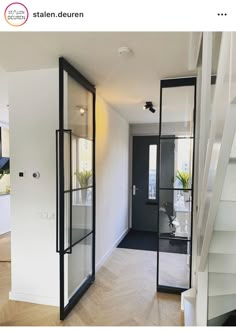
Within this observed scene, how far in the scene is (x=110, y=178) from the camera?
425 cm

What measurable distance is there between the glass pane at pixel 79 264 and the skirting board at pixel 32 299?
0.72 feet

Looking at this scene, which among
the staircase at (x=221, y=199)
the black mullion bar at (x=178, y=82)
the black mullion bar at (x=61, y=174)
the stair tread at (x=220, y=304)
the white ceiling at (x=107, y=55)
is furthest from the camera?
the black mullion bar at (x=178, y=82)

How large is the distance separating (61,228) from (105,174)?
1706mm

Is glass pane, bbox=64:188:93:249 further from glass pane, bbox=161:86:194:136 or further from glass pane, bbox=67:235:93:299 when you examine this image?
glass pane, bbox=161:86:194:136

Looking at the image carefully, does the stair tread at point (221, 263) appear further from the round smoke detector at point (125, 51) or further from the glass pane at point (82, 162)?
the round smoke detector at point (125, 51)

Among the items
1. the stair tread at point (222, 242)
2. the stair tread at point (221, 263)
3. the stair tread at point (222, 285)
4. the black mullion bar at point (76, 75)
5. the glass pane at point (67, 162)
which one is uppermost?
the black mullion bar at point (76, 75)

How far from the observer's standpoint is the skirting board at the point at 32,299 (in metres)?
2.68

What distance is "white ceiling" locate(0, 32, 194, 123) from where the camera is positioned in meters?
1.92

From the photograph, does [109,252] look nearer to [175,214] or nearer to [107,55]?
[175,214]

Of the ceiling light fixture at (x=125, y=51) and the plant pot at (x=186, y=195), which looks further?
the plant pot at (x=186, y=195)

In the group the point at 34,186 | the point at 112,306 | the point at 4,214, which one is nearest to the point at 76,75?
the point at 34,186

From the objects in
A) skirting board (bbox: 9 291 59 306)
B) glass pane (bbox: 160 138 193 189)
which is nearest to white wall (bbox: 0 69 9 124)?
glass pane (bbox: 160 138 193 189)

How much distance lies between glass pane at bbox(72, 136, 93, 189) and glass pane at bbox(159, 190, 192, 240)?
3.18 feet

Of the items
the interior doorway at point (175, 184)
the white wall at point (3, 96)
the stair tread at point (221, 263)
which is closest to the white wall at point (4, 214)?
the white wall at point (3, 96)
